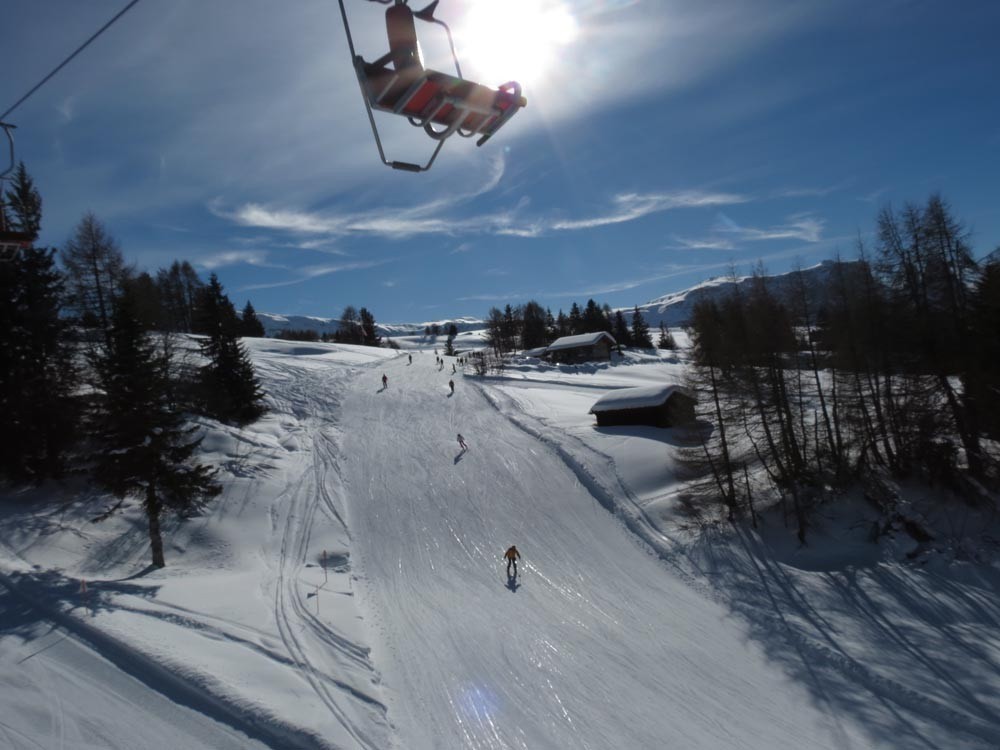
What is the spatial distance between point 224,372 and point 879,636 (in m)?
35.5

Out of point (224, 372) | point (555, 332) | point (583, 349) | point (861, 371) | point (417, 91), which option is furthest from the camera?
point (555, 332)

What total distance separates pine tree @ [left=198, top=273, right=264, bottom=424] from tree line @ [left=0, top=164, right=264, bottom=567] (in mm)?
74

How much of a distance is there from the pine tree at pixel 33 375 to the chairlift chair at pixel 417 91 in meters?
23.5

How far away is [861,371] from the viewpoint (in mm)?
21891

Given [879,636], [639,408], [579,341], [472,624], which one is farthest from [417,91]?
[579,341]

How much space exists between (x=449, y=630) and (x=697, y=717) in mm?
6461

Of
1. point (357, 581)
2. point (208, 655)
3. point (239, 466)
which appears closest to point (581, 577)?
point (357, 581)

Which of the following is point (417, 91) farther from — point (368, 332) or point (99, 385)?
point (368, 332)

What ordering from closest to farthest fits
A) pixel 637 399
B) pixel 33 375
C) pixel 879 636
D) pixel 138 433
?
pixel 879 636
pixel 138 433
pixel 33 375
pixel 637 399

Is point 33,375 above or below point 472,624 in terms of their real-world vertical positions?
above

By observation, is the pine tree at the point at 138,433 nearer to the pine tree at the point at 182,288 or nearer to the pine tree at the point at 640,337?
the pine tree at the point at 182,288

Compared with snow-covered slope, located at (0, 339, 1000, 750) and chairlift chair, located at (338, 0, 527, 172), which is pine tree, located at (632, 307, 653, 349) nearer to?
snow-covered slope, located at (0, 339, 1000, 750)

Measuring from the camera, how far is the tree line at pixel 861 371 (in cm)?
1923

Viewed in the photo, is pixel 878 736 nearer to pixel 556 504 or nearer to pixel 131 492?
pixel 556 504
